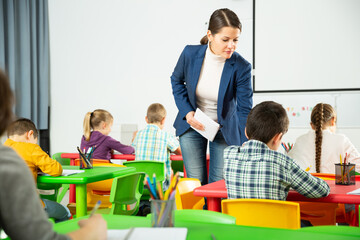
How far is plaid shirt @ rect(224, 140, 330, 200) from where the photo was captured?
5.66 feet

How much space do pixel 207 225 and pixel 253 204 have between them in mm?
501

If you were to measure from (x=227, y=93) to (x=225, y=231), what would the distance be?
176 cm

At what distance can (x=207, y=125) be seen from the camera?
8.39 feet

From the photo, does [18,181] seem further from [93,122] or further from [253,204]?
[93,122]

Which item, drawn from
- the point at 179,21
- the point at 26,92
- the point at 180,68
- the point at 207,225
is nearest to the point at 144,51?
the point at 179,21

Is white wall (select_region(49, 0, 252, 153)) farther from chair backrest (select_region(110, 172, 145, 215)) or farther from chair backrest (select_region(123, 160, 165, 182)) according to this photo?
chair backrest (select_region(110, 172, 145, 215))

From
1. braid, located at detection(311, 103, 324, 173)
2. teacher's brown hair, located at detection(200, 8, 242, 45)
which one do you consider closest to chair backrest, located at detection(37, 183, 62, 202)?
teacher's brown hair, located at detection(200, 8, 242, 45)

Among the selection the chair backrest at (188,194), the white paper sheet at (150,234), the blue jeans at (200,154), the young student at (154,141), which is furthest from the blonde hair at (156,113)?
the white paper sheet at (150,234)

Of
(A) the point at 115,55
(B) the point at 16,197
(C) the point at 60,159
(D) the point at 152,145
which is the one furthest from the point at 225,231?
(A) the point at 115,55

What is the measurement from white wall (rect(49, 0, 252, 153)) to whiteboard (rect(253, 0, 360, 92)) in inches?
31.1

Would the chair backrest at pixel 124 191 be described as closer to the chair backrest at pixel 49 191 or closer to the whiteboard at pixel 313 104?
the chair backrest at pixel 49 191

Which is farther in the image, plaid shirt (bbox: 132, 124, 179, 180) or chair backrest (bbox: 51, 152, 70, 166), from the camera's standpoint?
chair backrest (bbox: 51, 152, 70, 166)

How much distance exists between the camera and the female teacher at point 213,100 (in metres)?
2.65

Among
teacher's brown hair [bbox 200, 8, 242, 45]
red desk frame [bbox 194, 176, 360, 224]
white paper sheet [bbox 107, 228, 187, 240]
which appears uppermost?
teacher's brown hair [bbox 200, 8, 242, 45]
